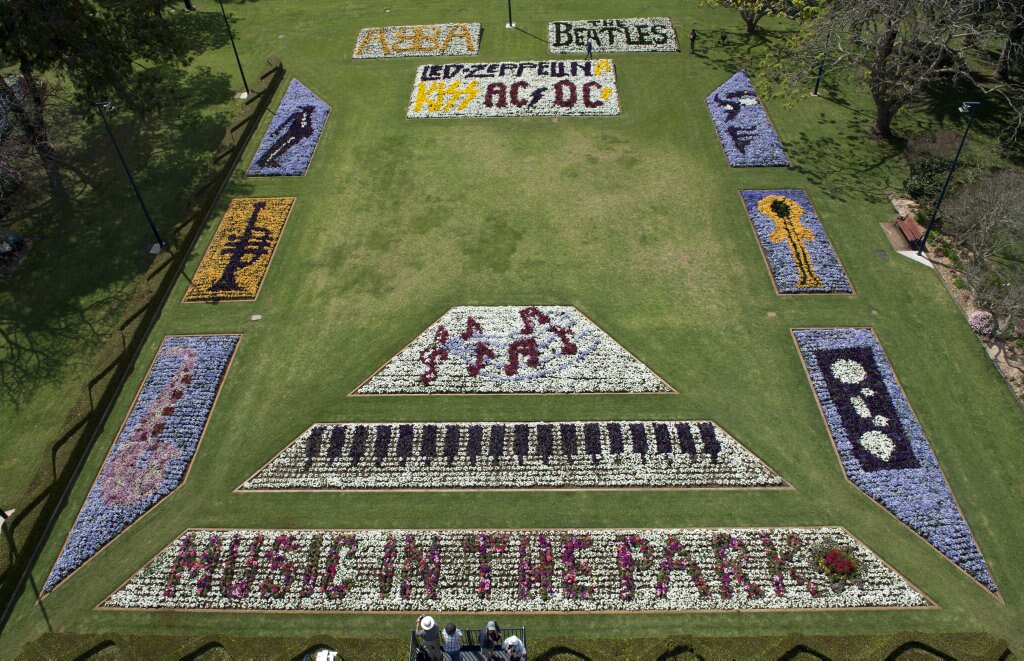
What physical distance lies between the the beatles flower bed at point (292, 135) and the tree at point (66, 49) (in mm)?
10766

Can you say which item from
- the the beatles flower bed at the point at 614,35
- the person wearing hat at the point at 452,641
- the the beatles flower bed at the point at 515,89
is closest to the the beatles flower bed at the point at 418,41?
the the beatles flower bed at the point at 515,89

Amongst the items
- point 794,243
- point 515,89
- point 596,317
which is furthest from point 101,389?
point 794,243

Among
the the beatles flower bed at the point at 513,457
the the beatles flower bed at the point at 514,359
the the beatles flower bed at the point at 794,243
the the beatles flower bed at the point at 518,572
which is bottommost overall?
the the beatles flower bed at the point at 518,572

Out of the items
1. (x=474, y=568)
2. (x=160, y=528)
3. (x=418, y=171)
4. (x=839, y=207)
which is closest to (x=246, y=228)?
(x=418, y=171)

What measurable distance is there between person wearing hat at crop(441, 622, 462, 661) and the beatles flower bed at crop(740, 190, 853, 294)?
2621 centimetres

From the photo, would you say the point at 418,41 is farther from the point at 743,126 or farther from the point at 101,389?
the point at 101,389

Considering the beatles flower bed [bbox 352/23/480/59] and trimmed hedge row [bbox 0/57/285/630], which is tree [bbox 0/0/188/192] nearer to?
trimmed hedge row [bbox 0/57/285/630]

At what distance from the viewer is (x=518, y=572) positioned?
26.5 m

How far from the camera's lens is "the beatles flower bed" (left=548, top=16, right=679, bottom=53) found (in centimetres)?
5681

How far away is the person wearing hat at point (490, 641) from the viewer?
21125mm

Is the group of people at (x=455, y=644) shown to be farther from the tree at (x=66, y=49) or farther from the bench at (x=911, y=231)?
the tree at (x=66, y=49)

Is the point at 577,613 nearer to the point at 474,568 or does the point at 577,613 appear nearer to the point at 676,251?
the point at 474,568

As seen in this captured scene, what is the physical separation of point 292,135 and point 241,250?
522 inches

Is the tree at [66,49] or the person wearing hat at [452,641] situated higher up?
the tree at [66,49]
